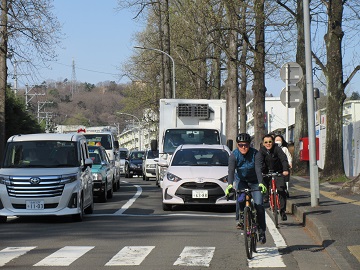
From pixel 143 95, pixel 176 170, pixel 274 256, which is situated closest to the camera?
pixel 274 256

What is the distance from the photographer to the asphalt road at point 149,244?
10852mm

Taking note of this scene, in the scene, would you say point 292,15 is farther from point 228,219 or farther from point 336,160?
point 228,219

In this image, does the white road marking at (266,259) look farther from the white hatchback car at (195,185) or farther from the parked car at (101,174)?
the parked car at (101,174)

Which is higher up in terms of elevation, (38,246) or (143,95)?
(143,95)

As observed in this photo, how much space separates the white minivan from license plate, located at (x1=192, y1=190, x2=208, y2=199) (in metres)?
2.60

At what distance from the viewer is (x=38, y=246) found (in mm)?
12773

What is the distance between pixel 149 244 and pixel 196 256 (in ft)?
5.20

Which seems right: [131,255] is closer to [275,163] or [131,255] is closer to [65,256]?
[65,256]

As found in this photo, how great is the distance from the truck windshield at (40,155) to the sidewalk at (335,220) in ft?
16.9

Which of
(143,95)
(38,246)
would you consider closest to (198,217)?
(38,246)

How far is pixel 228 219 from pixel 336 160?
11.4m

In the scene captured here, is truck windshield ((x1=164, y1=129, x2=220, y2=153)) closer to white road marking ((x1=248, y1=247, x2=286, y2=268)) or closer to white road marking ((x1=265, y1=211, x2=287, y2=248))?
white road marking ((x1=265, y1=211, x2=287, y2=248))

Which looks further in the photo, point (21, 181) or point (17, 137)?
point (17, 137)

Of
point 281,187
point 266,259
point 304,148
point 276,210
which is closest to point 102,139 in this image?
point 304,148
